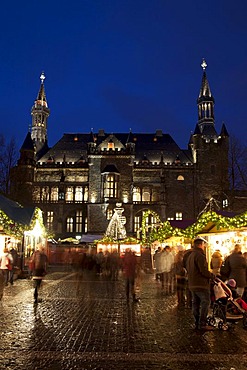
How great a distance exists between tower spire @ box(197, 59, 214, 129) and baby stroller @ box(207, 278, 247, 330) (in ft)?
179

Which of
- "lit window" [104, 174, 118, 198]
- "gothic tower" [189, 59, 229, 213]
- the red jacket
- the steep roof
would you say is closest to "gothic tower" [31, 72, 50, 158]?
the steep roof

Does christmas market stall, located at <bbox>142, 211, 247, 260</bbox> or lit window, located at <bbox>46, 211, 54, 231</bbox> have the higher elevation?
lit window, located at <bbox>46, 211, 54, 231</bbox>

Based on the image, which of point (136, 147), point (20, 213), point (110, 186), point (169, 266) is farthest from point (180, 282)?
point (136, 147)

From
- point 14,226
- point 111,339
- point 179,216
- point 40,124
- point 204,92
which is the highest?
point 204,92

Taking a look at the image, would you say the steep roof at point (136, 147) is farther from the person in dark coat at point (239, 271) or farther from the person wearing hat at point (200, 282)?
the person wearing hat at point (200, 282)

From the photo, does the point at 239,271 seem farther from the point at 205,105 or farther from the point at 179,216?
the point at 205,105

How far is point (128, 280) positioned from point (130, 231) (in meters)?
37.3

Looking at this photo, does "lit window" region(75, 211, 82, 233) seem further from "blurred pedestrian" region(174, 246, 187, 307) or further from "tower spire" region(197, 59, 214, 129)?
"blurred pedestrian" region(174, 246, 187, 307)

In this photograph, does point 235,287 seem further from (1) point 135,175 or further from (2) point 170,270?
(1) point 135,175

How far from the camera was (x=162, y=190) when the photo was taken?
177 ft

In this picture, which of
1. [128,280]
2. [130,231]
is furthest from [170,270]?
[130,231]

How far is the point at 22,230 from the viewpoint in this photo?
21.2 meters

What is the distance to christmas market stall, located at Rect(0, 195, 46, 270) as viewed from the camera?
1939cm

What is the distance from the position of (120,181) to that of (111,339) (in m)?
46.0
